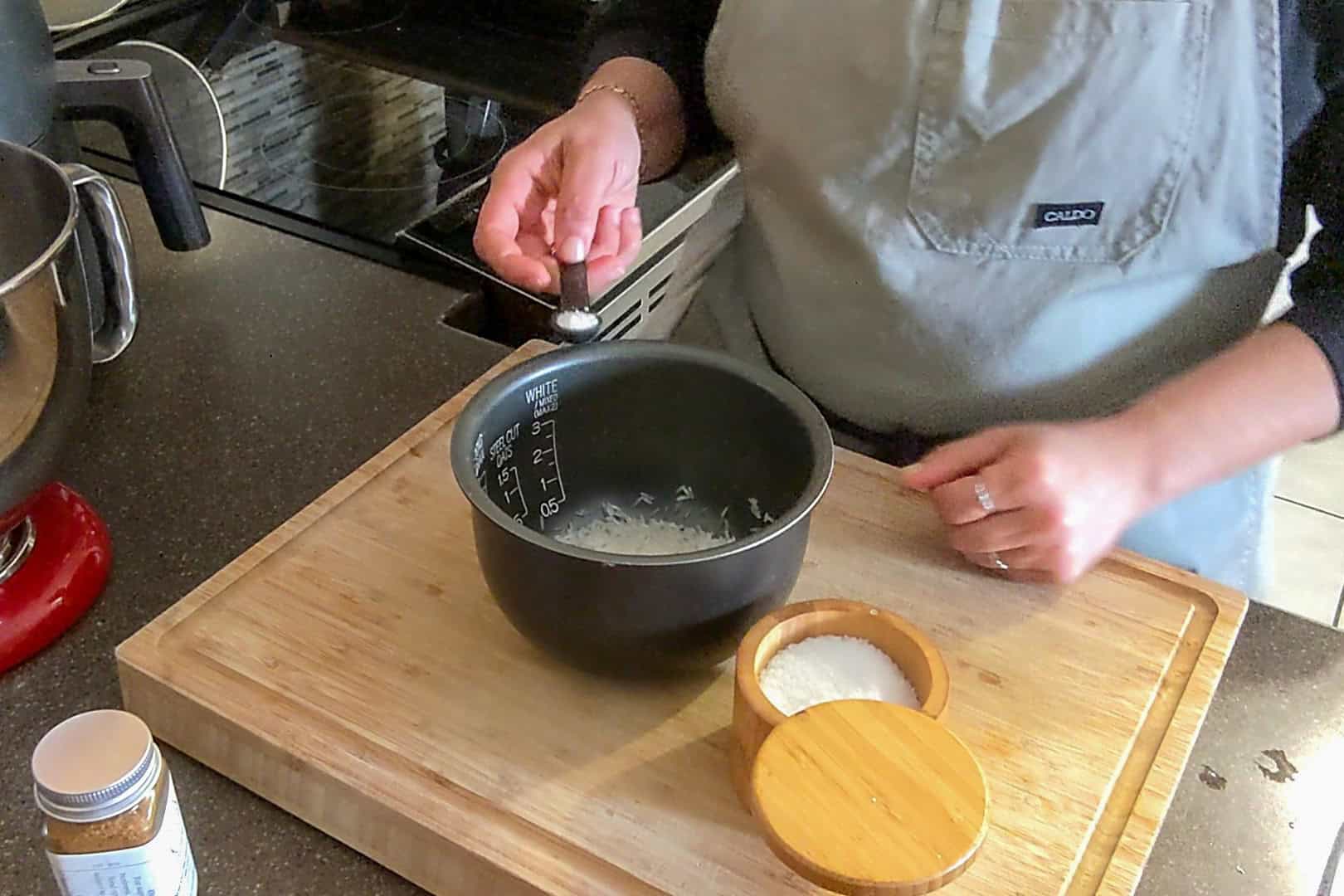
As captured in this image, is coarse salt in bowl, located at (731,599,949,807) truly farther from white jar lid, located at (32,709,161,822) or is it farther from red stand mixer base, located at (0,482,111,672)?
red stand mixer base, located at (0,482,111,672)

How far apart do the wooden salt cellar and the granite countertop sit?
0.14 metres

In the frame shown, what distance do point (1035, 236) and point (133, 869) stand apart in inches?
20.5

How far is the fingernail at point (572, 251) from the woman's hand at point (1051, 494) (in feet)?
0.77

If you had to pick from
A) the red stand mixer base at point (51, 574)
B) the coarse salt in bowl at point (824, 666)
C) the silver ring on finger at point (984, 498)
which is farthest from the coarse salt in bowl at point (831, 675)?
the red stand mixer base at point (51, 574)

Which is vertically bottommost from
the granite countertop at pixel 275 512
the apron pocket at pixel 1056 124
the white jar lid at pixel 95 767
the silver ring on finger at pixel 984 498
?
the granite countertop at pixel 275 512

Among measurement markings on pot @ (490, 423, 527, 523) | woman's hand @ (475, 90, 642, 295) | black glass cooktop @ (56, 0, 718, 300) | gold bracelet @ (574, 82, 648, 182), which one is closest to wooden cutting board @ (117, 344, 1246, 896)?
measurement markings on pot @ (490, 423, 527, 523)

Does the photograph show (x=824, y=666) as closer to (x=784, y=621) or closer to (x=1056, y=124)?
(x=784, y=621)

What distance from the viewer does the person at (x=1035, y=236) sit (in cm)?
64

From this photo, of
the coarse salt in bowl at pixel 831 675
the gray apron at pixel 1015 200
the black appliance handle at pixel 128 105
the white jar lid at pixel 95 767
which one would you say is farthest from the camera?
the black appliance handle at pixel 128 105

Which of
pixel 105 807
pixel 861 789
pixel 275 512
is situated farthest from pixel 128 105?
pixel 861 789

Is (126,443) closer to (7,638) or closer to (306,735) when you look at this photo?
(7,638)

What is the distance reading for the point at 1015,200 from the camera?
69 cm

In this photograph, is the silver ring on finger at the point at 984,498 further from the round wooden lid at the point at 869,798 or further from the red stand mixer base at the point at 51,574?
the red stand mixer base at the point at 51,574

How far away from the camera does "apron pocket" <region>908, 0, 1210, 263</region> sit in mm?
650
